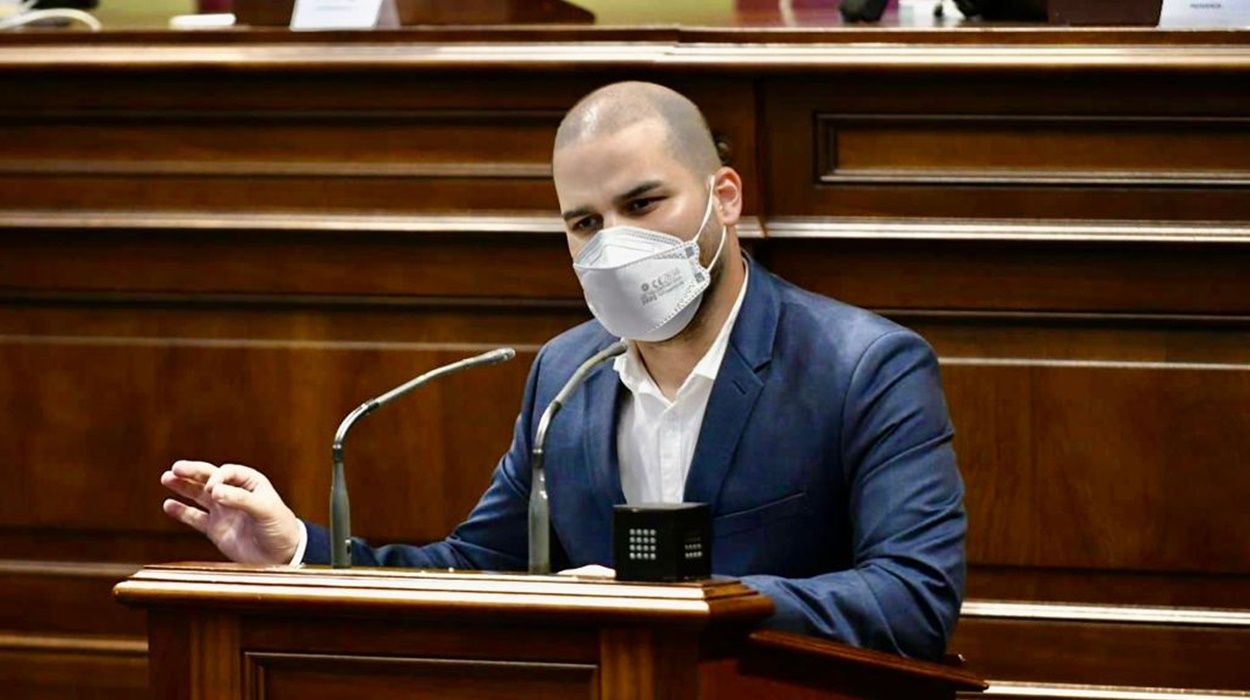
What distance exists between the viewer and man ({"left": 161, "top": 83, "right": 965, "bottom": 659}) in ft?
7.75

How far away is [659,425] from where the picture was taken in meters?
2.59

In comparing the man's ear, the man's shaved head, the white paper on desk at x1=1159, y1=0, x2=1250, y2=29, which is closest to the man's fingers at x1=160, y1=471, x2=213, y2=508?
the man's shaved head

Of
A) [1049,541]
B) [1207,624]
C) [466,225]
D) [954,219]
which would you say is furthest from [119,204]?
[1207,624]

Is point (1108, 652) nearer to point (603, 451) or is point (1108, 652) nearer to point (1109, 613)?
point (1109, 613)

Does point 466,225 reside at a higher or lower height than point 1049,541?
higher

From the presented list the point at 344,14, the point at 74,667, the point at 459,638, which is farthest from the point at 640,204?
the point at 74,667

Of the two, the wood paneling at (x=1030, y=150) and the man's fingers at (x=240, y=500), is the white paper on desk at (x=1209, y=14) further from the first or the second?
the man's fingers at (x=240, y=500)

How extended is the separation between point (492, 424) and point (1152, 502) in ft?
3.41

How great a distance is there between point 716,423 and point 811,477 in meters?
0.13

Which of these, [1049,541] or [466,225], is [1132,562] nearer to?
[1049,541]

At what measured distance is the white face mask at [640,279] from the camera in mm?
2465

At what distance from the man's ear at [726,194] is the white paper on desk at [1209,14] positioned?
971mm

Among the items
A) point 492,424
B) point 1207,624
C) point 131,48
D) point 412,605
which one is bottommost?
point 1207,624

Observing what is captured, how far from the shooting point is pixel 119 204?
3582 millimetres
